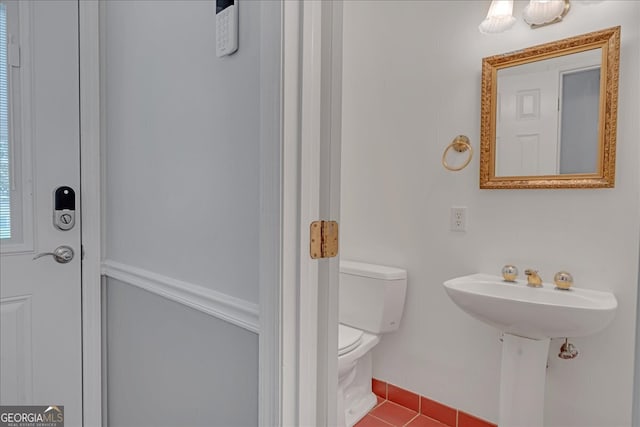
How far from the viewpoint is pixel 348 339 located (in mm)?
1875

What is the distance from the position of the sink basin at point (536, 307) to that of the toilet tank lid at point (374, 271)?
0.36 meters

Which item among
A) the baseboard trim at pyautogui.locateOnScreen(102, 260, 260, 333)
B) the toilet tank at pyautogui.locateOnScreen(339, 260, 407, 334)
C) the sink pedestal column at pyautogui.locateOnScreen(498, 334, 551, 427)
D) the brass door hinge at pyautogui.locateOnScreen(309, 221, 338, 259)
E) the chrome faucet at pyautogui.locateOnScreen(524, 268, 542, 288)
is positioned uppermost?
the brass door hinge at pyautogui.locateOnScreen(309, 221, 338, 259)

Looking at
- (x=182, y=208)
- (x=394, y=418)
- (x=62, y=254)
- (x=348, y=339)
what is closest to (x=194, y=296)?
(x=182, y=208)

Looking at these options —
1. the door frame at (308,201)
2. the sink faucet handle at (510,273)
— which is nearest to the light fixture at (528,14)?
the sink faucet handle at (510,273)

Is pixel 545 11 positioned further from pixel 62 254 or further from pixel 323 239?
pixel 62 254

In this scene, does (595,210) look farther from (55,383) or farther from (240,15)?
(55,383)

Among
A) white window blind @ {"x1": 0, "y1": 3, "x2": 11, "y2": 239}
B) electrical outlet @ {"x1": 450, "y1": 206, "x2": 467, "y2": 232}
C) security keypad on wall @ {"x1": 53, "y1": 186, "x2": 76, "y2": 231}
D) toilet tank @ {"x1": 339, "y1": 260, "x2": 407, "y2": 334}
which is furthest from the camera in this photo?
toilet tank @ {"x1": 339, "y1": 260, "x2": 407, "y2": 334}

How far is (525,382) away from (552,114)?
3.54 feet

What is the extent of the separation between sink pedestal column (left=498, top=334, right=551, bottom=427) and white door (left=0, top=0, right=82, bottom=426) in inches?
63.9

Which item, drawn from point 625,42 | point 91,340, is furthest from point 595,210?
point 91,340

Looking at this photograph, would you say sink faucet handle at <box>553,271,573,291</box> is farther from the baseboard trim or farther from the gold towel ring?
the baseboard trim

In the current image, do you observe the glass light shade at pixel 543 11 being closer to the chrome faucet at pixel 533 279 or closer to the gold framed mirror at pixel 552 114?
the gold framed mirror at pixel 552 114

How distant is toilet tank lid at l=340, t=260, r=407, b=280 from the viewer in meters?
2.00

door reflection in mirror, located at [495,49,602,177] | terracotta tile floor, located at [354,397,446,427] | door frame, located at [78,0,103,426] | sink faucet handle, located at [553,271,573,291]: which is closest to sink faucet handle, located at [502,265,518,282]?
sink faucet handle, located at [553,271,573,291]
